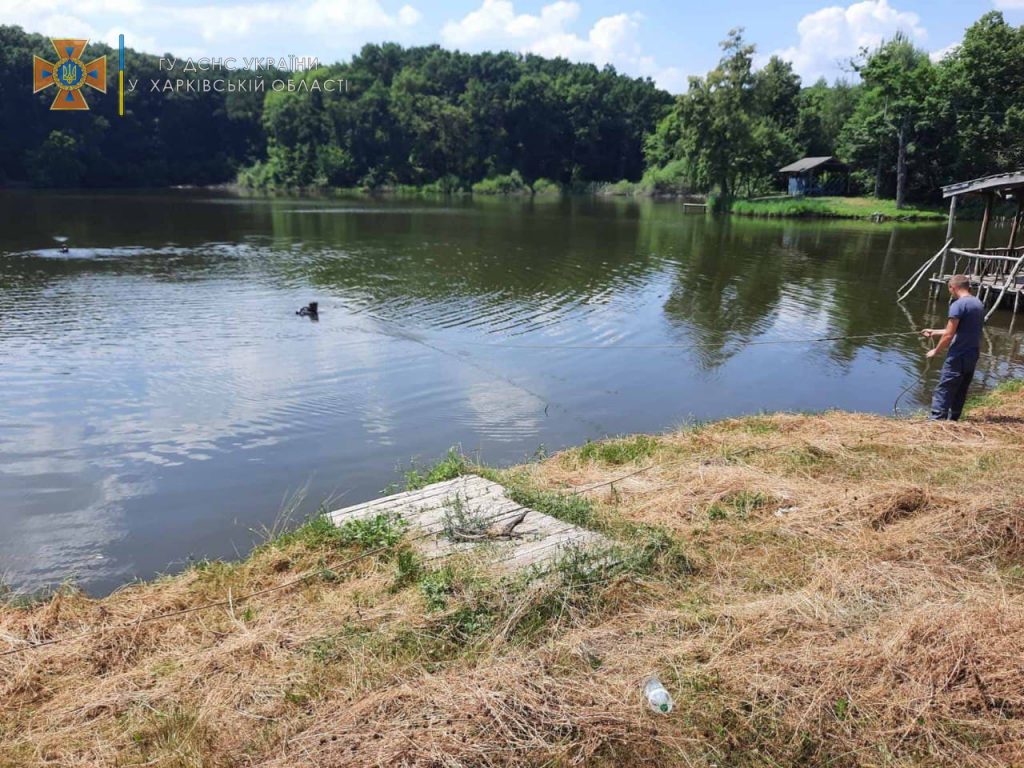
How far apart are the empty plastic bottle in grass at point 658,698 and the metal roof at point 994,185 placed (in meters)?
21.8

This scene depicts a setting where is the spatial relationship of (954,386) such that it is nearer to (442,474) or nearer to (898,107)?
(442,474)

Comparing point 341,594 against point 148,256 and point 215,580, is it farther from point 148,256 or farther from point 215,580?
point 148,256

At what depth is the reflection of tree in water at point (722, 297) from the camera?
19.7 m

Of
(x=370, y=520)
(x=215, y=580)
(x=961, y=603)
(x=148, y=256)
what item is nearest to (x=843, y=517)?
(x=961, y=603)

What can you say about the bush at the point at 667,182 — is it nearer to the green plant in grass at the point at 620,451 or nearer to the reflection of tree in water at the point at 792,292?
the reflection of tree in water at the point at 792,292

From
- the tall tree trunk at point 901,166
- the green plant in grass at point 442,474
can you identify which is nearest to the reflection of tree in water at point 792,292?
the green plant in grass at point 442,474

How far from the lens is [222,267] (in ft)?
95.8

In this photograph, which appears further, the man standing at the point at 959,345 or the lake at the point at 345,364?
the man standing at the point at 959,345

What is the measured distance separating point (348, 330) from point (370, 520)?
13.1 m

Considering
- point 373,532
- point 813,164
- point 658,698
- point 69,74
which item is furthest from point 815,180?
point 69,74

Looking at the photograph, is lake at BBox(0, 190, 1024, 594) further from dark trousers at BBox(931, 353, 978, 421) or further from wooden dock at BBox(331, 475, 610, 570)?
dark trousers at BBox(931, 353, 978, 421)

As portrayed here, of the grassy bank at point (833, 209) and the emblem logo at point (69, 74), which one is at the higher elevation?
the emblem logo at point (69, 74)

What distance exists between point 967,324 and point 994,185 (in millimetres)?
14589

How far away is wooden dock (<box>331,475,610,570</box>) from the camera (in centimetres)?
627
